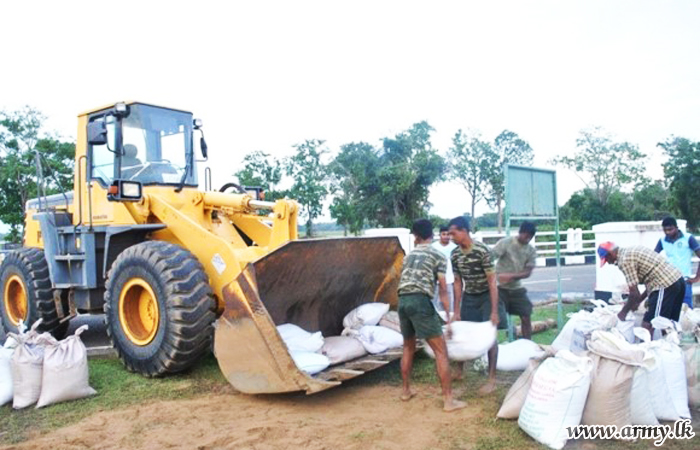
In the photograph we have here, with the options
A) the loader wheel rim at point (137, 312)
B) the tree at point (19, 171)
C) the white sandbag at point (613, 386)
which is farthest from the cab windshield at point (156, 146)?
the tree at point (19, 171)

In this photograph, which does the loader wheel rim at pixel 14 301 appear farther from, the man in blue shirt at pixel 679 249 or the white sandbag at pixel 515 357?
the man in blue shirt at pixel 679 249

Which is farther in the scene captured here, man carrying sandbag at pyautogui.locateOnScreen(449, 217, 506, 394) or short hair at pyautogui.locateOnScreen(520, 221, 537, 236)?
short hair at pyautogui.locateOnScreen(520, 221, 537, 236)

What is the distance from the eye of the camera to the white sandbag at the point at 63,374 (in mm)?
4988

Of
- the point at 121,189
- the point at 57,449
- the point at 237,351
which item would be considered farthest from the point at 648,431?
the point at 121,189

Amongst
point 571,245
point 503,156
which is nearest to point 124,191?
point 571,245

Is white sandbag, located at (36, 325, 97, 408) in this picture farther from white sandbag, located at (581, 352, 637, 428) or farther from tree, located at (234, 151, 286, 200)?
tree, located at (234, 151, 286, 200)

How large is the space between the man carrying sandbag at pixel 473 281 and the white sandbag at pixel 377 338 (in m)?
0.68

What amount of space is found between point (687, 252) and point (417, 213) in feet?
71.7

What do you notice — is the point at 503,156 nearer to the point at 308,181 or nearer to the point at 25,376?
the point at 308,181

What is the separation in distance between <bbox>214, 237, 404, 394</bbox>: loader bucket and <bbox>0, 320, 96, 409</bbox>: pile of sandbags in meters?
1.37

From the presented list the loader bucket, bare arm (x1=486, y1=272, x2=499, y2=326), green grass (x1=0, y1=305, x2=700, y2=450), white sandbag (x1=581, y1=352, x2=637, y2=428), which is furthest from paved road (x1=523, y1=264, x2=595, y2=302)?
white sandbag (x1=581, y1=352, x2=637, y2=428)

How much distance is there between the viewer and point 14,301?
7637 millimetres

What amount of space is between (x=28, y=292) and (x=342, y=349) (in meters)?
4.05

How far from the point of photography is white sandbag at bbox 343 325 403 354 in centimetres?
562
